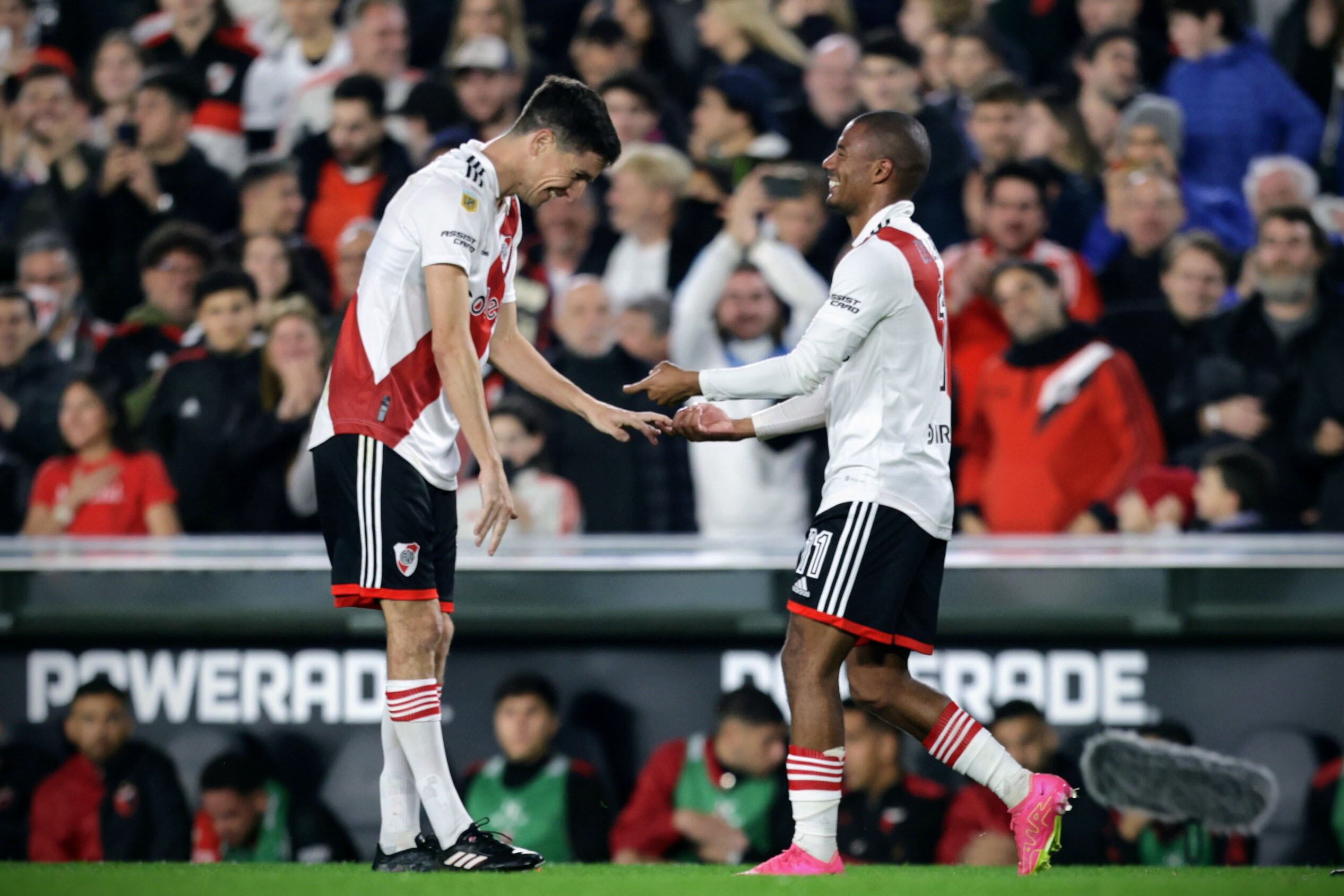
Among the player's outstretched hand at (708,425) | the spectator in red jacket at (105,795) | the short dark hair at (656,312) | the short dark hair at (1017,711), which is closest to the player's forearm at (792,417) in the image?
the player's outstretched hand at (708,425)

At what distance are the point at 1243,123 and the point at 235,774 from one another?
569 cm

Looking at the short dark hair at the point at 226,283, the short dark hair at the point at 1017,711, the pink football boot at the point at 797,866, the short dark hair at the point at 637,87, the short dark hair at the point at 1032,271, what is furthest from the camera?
the short dark hair at the point at 637,87

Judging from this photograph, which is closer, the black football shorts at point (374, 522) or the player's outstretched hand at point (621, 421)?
the black football shorts at point (374, 522)

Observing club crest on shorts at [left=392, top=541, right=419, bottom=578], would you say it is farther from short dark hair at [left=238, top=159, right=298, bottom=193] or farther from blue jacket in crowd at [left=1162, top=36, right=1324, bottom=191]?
→ blue jacket in crowd at [left=1162, top=36, right=1324, bottom=191]

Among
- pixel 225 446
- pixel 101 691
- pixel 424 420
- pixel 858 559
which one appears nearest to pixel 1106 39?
pixel 225 446

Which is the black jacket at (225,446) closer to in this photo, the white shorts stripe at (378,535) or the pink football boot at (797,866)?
the white shorts stripe at (378,535)

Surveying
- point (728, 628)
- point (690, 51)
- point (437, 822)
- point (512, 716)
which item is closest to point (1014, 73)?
point (690, 51)

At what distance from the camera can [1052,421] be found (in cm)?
719

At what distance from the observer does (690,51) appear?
911 cm

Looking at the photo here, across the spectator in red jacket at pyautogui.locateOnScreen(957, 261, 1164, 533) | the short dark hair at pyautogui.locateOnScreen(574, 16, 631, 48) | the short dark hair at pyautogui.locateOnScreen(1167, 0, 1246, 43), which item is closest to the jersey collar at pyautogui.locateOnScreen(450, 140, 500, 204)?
the spectator in red jacket at pyautogui.locateOnScreen(957, 261, 1164, 533)

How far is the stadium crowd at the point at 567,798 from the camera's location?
5832 millimetres

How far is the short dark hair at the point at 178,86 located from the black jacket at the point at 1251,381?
549 cm

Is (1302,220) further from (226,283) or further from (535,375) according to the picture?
(226,283)

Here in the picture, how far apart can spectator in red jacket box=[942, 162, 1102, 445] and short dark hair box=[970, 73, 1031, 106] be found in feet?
1.58
